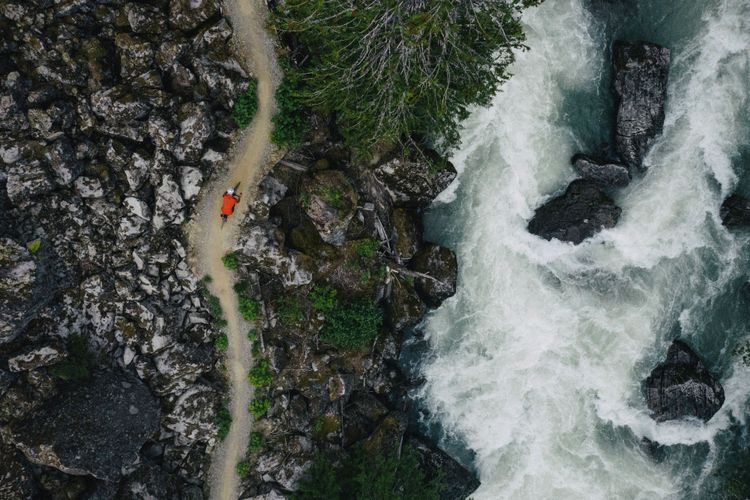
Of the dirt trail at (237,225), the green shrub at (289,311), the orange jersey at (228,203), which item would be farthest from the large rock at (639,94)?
the orange jersey at (228,203)

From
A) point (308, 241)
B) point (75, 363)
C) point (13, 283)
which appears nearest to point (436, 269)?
point (308, 241)

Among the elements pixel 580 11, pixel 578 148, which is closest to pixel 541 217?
pixel 578 148

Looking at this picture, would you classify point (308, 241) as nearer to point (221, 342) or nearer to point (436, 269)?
point (221, 342)

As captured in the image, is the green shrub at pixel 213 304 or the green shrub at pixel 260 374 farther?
the green shrub at pixel 260 374

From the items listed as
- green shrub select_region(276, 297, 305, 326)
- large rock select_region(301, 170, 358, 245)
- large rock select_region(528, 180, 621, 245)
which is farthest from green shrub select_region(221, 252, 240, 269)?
large rock select_region(528, 180, 621, 245)

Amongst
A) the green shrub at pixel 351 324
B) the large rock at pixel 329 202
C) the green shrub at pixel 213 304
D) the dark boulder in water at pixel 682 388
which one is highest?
the large rock at pixel 329 202

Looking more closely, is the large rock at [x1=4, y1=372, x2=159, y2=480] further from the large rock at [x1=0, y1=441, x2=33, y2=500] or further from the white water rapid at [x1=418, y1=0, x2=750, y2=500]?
the white water rapid at [x1=418, y1=0, x2=750, y2=500]

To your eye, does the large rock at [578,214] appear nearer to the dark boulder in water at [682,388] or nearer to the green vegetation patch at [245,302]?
the dark boulder in water at [682,388]
